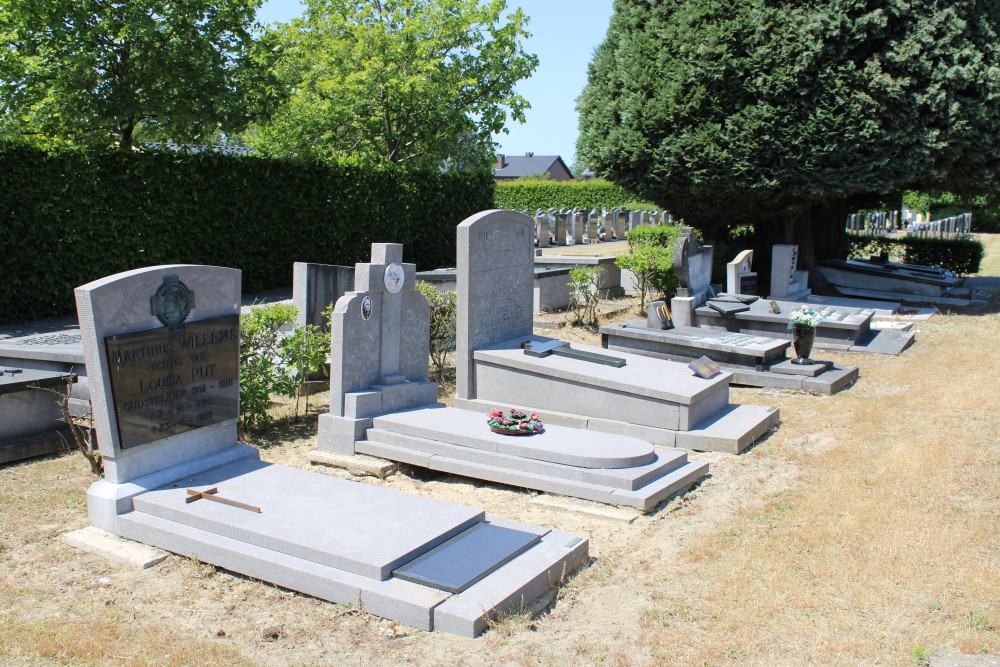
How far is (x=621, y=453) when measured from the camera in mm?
6379

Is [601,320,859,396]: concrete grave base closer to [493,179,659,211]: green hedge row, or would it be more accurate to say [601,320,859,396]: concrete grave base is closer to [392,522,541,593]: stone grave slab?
[392,522,541,593]: stone grave slab

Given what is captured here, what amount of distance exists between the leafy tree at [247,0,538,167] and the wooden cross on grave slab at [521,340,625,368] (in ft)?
39.1

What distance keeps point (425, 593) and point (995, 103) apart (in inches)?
569

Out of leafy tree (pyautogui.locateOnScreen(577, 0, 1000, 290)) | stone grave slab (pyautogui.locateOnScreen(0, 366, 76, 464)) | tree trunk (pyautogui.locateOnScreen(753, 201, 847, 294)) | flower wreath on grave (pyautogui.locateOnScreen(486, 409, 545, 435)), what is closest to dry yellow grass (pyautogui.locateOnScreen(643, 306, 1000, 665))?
flower wreath on grave (pyautogui.locateOnScreen(486, 409, 545, 435))

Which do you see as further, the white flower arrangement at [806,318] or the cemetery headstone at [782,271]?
the cemetery headstone at [782,271]

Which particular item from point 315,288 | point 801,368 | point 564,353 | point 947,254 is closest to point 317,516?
point 564,353

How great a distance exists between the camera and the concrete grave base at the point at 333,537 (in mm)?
4375

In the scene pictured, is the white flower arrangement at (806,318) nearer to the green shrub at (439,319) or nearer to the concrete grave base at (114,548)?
the green shrub at (439,319)

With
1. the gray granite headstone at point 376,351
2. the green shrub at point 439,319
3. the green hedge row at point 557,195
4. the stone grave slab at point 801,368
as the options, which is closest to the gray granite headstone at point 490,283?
the gray granite headstone at point 376,351

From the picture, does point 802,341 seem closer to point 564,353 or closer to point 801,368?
point 801,368

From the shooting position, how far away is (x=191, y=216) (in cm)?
1384

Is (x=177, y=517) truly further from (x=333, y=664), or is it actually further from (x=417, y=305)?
(x=417, y=305)

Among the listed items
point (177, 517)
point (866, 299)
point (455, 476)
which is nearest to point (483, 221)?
point (455, 476)

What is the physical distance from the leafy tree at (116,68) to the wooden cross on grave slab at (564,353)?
8.39 metres
